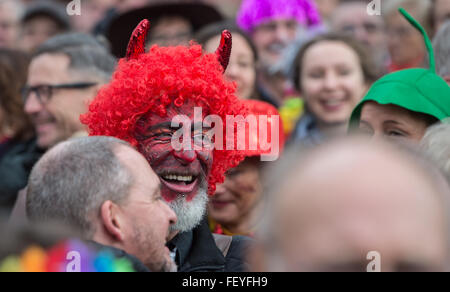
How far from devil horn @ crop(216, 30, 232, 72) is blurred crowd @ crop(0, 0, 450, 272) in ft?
0.04

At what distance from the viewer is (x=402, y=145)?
4.42 ft

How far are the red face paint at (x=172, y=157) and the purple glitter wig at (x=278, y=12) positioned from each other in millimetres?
2900

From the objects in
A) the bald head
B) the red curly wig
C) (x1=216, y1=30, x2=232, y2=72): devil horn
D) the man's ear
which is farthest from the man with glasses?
the bald head

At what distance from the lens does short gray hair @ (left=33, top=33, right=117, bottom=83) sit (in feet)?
14.4

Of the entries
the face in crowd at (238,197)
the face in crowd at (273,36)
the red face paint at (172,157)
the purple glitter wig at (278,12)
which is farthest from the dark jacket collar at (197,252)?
the purple glitter wig at (278,12)

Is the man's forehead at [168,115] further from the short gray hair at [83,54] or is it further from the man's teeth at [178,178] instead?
the short gray hair at [83,54]

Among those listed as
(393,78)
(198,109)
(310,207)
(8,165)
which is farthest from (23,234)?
(8,165)

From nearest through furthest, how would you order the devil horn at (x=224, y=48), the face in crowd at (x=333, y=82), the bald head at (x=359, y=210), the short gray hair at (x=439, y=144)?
the bald head at (x=359, y=210) < the short gray hair at (x=439, y=144) < the devil horn at (x=224, y=48) < the face in crowd at (x=333, y=82)

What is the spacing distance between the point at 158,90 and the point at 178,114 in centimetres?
14

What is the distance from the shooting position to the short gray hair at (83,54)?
439 centimetres

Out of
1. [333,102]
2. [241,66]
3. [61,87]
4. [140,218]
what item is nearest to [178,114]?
[140,218]

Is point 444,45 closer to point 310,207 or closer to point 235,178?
point 235,178

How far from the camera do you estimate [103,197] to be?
199 cm
